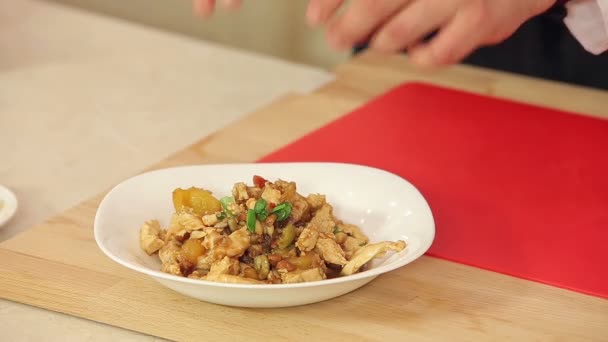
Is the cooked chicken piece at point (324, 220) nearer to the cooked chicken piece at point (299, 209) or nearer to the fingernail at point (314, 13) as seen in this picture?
the cooked chicken piece at point (299, 209)

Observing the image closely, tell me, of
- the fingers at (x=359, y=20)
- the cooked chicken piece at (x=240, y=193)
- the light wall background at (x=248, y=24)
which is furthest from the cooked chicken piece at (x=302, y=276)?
the light wall background at (x=248, y=24)

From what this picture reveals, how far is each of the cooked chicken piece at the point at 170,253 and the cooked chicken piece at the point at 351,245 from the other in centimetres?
18

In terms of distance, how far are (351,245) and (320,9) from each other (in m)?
0.28

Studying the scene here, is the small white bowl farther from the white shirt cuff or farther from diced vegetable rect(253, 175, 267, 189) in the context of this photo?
the white shirt cuff

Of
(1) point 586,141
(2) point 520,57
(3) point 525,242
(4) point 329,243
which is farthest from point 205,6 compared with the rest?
(2) point 520,57

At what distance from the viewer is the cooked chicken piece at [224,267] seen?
873 mm

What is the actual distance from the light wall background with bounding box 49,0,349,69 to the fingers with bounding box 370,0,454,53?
4.92ft

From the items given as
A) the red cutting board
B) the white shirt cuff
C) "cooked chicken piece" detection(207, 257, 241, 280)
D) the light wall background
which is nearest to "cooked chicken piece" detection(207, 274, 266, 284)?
"cooked chicken piece" detection(207, 257, 241, 280)

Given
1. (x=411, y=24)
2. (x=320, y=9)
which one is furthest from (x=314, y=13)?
(x=411, y=24)

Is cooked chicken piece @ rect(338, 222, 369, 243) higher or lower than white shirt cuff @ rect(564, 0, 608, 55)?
lower

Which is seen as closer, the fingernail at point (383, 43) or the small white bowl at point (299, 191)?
the small white bowl at point (299, 191)

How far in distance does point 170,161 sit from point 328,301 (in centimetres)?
44

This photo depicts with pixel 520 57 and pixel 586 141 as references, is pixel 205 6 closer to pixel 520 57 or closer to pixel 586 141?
pixel 586 141

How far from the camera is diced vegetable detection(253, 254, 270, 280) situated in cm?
90
